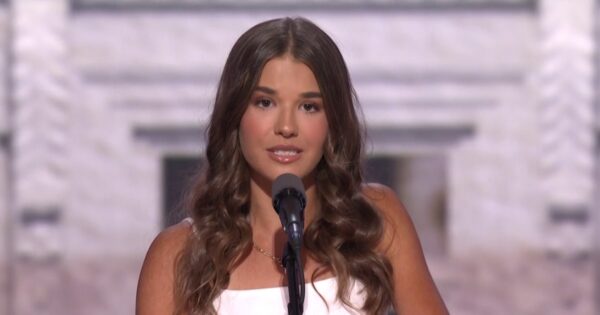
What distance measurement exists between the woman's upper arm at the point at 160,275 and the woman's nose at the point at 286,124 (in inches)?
13.8

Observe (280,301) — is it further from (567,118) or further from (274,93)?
(567,118)

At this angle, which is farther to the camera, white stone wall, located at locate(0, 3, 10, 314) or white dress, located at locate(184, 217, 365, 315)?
white stone wall, located at locate(0, 3, 10, 314)

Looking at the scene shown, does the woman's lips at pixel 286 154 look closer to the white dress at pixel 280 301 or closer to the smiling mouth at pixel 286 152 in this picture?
the smiling mouth at pixel 286 152

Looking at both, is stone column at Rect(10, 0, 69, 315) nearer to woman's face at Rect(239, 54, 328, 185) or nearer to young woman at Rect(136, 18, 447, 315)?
young woman at Rect(136, 18, 447, 315)

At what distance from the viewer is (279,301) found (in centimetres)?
236

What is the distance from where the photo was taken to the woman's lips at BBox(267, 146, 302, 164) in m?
2.24

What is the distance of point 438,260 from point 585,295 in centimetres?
55

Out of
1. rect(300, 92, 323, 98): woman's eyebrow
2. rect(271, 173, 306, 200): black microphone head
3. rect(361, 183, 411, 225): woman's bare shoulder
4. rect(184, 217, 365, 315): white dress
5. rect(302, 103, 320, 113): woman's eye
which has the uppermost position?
rect(300, 92, 323, 98): woman's eyebrow

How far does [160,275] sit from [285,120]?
430mm

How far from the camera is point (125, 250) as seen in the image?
13.5 ft

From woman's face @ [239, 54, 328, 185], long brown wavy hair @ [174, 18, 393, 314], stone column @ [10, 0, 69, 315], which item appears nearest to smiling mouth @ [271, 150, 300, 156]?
woman's face @ [239, 54, 328, 185]

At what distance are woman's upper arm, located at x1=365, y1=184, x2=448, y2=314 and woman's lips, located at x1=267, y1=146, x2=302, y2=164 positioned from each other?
0.27 metres

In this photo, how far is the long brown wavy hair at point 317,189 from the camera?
2.27m

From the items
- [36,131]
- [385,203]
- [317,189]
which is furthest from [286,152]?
[36,131]
